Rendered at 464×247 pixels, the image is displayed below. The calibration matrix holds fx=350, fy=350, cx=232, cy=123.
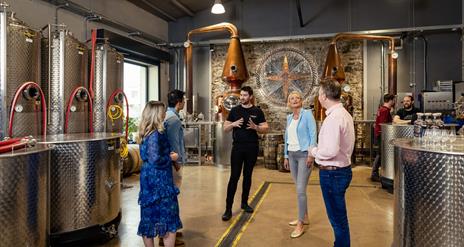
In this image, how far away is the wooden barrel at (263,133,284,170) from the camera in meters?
7.35

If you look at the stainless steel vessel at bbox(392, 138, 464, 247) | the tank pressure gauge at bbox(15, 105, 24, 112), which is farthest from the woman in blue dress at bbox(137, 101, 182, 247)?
the tank pressure gauge at bbox(15, 105, 24, 112)

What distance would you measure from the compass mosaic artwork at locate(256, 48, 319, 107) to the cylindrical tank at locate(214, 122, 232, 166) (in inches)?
83.4

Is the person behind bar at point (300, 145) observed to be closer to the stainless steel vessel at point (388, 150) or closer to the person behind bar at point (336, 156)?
the person behind bar at point (336, 156)

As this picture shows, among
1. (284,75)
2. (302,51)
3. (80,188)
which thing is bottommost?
(80,188)

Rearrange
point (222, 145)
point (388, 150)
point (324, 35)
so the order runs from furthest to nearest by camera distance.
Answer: point (324, 35)
point (222, 145)
point (388, 150)

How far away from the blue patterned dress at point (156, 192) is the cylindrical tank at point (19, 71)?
198 cm

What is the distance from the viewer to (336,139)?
7.72ft

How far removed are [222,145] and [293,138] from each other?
4.23 meters

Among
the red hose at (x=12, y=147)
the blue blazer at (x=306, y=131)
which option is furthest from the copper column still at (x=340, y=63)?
the red hose at (x=12, y=147)

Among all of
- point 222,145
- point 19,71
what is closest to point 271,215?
point 19,71

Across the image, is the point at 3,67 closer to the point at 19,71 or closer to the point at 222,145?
the point at 19,71

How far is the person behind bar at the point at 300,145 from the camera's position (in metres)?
3.24

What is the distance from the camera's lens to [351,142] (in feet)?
8.04

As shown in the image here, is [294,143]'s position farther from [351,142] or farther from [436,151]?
[436,151]
